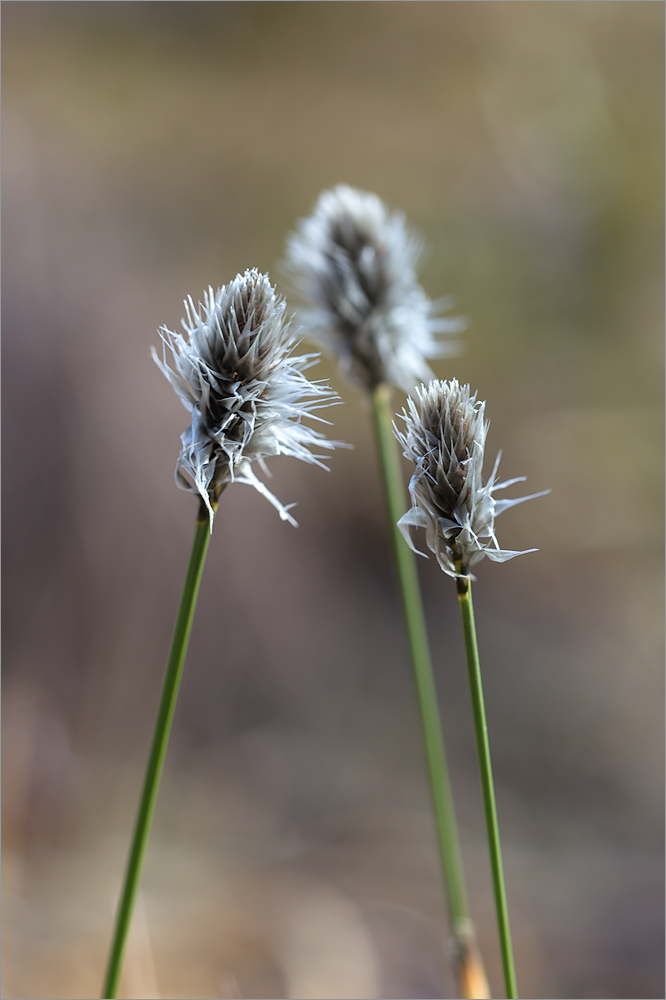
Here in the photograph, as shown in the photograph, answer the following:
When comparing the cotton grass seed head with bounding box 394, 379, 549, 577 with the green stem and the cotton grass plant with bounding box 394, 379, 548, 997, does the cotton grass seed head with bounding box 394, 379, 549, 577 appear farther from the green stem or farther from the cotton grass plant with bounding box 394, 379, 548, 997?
the green stem

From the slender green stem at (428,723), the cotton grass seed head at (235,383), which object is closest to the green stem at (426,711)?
the slender green stem at (428,723)

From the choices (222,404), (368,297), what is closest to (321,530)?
(368,297)

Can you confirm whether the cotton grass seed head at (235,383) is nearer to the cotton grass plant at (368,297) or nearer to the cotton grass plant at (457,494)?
the cotton grass plant at (457,494)

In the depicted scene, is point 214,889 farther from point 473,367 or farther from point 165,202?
point 165,202

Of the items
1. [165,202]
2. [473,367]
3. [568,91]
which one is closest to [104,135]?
[165,202]

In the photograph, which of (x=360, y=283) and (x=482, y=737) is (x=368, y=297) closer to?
(x=360, y=283)

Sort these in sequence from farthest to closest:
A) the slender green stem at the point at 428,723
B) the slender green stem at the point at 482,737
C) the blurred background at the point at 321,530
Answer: the blurred background at the point at 321,530 → the slender green stem at the point at 428,723 → the slender green stem at the point at 482,737
